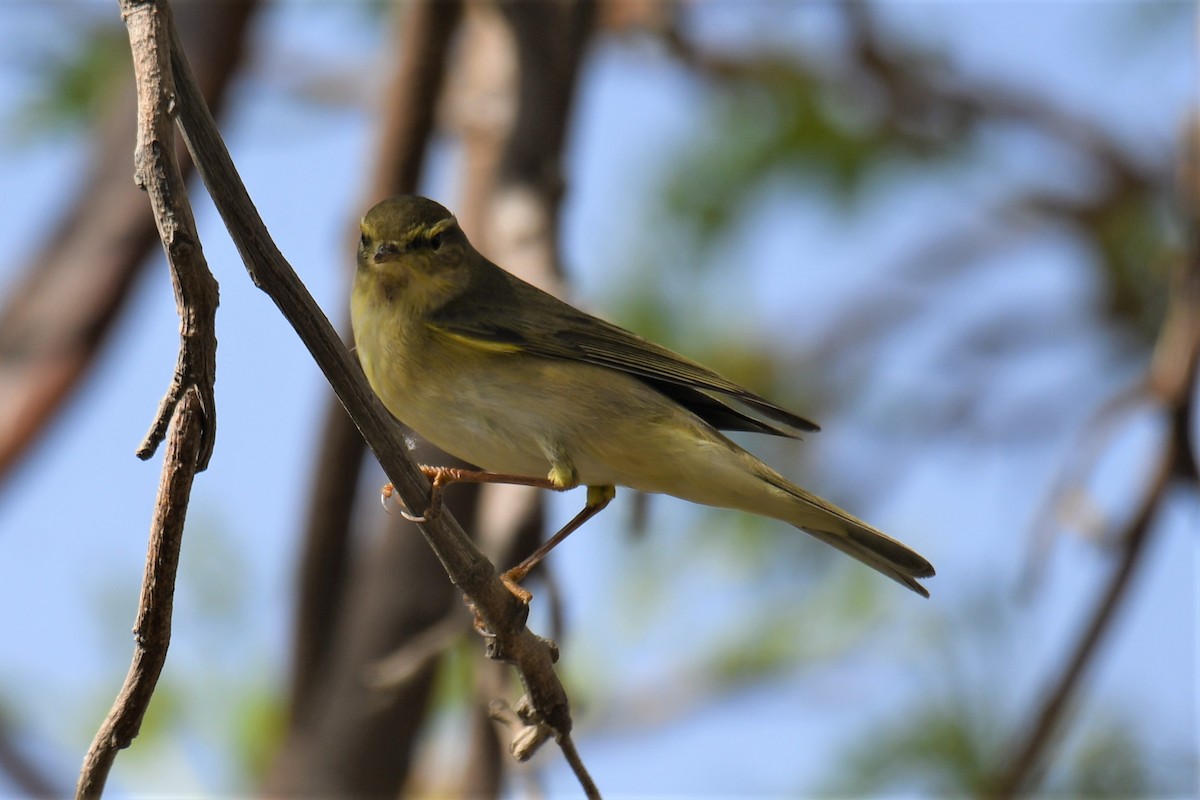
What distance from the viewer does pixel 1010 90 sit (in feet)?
22.4

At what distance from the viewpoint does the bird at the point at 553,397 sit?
3121 mm

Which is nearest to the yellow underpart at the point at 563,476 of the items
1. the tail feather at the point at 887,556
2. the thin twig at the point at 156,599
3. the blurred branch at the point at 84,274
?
the tail feather at the point at 887,556

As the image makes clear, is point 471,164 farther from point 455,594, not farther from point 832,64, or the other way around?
point 832,64

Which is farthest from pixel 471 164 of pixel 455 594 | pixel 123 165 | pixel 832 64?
pixel 832 64

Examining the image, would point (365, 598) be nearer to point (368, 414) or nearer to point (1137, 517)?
point (1137, 517)

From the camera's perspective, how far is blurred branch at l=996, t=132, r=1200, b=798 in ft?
13.8

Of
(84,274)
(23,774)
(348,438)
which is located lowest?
(23,774)

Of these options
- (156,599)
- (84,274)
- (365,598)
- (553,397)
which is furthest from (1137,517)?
(84,274)

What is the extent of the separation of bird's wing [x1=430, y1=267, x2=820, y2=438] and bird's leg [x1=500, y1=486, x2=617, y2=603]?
1.04 ft

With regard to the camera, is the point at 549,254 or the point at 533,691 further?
the point at 549,254

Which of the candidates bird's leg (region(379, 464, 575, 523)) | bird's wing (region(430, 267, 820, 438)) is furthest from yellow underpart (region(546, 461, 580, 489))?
bird's wing (region(430, 267, 820, 438))

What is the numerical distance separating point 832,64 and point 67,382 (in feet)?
13.8

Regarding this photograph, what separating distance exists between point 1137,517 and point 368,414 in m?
3.25

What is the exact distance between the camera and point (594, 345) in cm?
340
